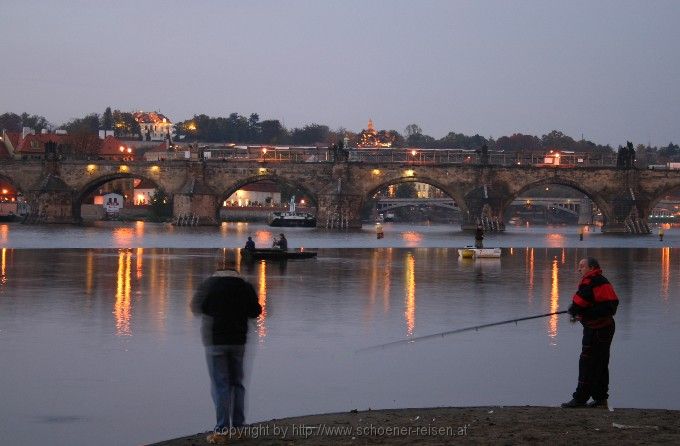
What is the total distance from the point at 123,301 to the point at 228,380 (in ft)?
53.2

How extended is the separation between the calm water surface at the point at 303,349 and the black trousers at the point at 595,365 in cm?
139

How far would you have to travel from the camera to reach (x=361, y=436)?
1117cm

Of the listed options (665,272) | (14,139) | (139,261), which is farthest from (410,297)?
(14,139)

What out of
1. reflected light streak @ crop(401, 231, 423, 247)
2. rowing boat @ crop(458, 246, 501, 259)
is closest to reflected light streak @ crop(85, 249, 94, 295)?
rowing boat @ crop(458, 246, 501, 259)

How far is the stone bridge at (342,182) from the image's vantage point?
9844cm

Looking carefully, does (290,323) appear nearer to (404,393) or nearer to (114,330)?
(114,330)

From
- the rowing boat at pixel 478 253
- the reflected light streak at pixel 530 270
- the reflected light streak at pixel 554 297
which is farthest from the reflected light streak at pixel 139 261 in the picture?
the rowing boat at pixel 478 253

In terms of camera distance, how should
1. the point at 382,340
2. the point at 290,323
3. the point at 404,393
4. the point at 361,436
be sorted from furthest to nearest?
the point at 290,323 → the point at 382,340 → the point at 404,393 → the point at 361,436

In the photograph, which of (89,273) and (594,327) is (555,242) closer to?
(89,273)

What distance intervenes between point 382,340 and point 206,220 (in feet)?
274

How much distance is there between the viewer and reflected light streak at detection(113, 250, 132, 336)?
21.9 m

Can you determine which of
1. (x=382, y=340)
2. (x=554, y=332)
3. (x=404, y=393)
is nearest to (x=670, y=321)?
(x=554, y=332)

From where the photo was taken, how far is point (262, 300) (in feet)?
91.5

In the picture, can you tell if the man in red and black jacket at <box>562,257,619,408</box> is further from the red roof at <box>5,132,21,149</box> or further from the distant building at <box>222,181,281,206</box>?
the distant building at <box>222,181,281,206</box>
